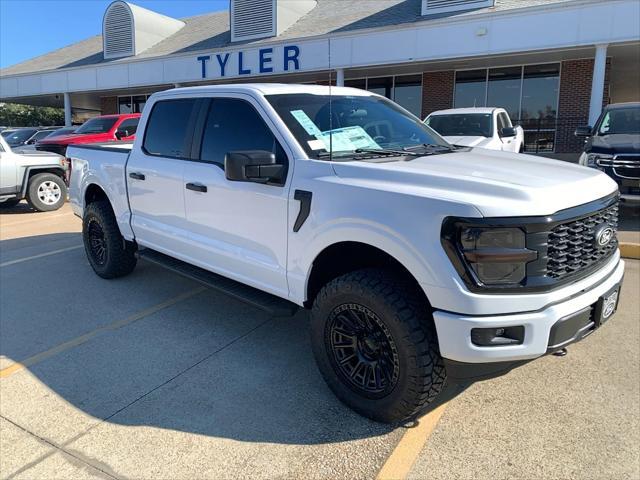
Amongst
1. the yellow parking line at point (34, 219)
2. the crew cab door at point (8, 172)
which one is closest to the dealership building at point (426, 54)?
the yellow parking line at point (34, 219)

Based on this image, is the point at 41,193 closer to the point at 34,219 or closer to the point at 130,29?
the point at 34,219

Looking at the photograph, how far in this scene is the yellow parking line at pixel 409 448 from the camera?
2578mm

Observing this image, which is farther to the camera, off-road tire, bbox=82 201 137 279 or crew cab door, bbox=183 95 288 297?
off-road tire, bbox=82 201 137 279

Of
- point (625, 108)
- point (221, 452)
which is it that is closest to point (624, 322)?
point (221, 452)

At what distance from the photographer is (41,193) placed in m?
10.9

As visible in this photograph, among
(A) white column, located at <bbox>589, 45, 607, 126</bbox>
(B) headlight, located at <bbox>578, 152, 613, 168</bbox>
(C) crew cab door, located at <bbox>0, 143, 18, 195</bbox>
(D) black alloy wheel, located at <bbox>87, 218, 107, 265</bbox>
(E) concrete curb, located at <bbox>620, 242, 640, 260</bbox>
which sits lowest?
(E) concrete curb, located at <bbox>620, 242, 640, 260</bbox>

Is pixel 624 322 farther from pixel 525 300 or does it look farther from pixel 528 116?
pixel 528 116

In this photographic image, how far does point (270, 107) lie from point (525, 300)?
208 centimetres

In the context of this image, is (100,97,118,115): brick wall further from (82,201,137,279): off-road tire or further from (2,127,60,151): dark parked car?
(82,201,137,279): off-road tire

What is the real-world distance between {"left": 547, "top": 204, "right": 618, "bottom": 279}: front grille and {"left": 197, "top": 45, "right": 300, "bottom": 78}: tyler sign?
16508mm

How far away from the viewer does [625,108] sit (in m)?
9.31

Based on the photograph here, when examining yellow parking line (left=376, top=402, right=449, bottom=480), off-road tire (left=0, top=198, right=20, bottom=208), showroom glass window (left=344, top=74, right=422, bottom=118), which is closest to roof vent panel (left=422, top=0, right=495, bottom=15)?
showroom glass window (left=344, top=74, right=422, bottom=118)

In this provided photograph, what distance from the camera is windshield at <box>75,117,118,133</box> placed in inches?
567

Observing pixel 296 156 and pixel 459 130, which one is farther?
pixel 459 130
